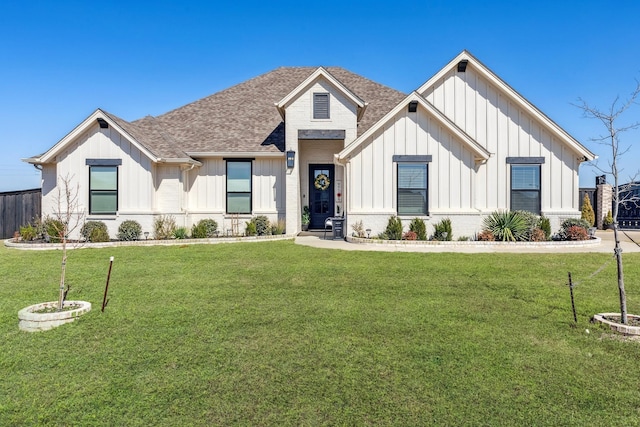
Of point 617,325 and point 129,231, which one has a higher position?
point 129,231

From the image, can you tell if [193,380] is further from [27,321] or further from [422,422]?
[27,321]

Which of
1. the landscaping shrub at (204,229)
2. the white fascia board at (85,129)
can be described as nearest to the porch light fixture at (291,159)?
the landscaping shrub at (204,229)

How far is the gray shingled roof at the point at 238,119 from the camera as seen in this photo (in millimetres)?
16375

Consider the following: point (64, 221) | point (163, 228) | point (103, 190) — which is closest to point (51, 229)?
point (64, 221)

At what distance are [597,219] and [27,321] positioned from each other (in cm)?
2406

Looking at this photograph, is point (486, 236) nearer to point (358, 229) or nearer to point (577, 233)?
point (577, 233)

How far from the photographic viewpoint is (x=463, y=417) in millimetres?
3164

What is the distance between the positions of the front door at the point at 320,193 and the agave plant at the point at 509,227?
7154 millimetres

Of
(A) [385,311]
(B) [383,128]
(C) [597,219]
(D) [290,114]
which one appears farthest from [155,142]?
(C) [597,219]

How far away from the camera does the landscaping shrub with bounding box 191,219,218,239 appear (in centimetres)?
1458

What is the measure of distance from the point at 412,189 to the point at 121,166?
11772mm

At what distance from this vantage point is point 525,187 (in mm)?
15031

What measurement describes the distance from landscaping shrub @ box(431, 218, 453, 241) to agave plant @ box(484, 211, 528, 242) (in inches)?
59.6

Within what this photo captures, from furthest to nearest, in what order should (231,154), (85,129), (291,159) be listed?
(231,154), (291,159), (85,129)
